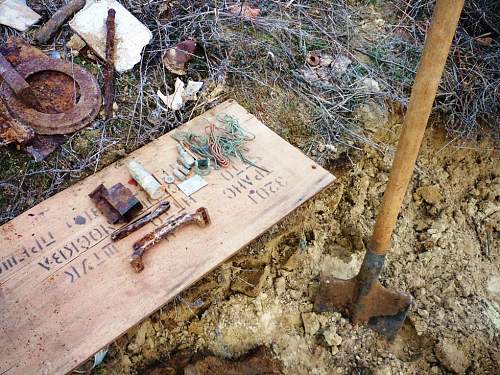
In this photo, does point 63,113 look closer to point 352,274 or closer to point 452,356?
point 352,274

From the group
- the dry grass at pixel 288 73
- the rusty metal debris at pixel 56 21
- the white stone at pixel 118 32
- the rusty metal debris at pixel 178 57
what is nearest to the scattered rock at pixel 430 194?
the dry grass at pixel 288 73

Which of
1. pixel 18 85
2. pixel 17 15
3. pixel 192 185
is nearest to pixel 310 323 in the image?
pixel 192 185

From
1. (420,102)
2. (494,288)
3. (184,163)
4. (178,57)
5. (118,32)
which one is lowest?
(494,288)

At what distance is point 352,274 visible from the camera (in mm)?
2736

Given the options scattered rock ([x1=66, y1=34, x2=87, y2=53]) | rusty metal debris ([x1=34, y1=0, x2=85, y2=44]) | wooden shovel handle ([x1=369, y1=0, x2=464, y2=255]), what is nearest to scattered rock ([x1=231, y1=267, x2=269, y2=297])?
wooden shovel handle ([x1=369, y1=0, x2=464, y2=255])

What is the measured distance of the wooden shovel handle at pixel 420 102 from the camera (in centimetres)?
157

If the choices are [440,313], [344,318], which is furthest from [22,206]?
[440,313]

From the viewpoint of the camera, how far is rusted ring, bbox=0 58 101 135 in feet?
8.06

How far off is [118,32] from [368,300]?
2039 millimetres

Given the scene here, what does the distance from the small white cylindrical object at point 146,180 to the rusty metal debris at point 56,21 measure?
1076 millimetres

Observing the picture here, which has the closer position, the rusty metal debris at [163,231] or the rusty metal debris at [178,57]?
the rusty metal debris at [163,231]

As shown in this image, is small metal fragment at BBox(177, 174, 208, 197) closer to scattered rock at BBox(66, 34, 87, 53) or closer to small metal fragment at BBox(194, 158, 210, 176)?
small metal fragment at BBox(194, 158, 210, 176)

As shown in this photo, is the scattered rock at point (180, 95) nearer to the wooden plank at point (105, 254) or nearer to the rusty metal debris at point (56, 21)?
the wooden plank at point (105, 254)

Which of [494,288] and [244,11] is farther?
[244,11]
